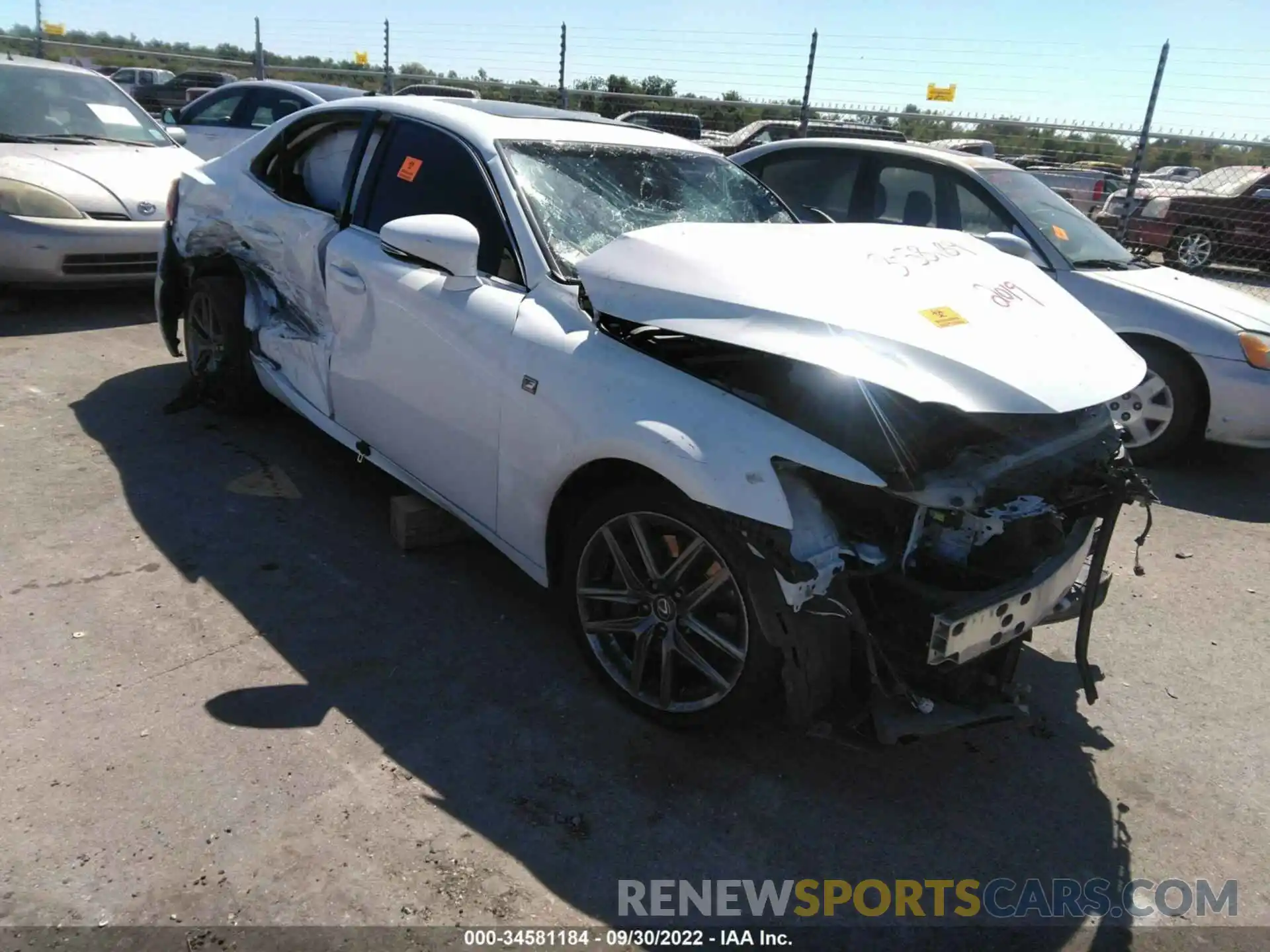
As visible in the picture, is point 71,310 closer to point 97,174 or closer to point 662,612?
point 97,174

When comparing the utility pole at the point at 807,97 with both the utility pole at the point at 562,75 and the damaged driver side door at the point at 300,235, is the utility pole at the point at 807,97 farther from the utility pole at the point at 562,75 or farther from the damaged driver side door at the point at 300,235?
the damaged driver side door at the point at 300,235

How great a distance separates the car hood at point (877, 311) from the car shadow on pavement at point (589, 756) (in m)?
1.06

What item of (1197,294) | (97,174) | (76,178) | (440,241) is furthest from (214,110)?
(1197,294)

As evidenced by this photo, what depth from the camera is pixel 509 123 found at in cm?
379

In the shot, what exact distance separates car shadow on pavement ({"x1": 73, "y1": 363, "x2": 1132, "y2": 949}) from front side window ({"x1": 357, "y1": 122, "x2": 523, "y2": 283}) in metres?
1.32

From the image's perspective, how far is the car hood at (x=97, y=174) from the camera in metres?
6.88

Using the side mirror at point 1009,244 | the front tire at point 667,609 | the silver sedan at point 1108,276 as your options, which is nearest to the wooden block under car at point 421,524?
the front tire at point 667,609

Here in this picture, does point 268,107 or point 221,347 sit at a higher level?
point 268,107

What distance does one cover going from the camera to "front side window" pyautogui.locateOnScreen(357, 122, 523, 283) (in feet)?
11.3

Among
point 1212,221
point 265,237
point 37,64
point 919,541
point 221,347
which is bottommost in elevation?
point 221,347

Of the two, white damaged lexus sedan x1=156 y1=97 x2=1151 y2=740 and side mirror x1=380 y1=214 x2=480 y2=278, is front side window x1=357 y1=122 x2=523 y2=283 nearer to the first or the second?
white damaged lexus sedan x1=156 y1=97 x2=1151 y2=740

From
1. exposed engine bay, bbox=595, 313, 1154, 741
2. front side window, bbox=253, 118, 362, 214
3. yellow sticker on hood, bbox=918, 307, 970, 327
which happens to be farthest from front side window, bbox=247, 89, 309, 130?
yellow sticker on hood, bbox=918, 307, 970, 327

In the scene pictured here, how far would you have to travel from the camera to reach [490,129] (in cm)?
369

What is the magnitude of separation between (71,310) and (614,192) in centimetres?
562
